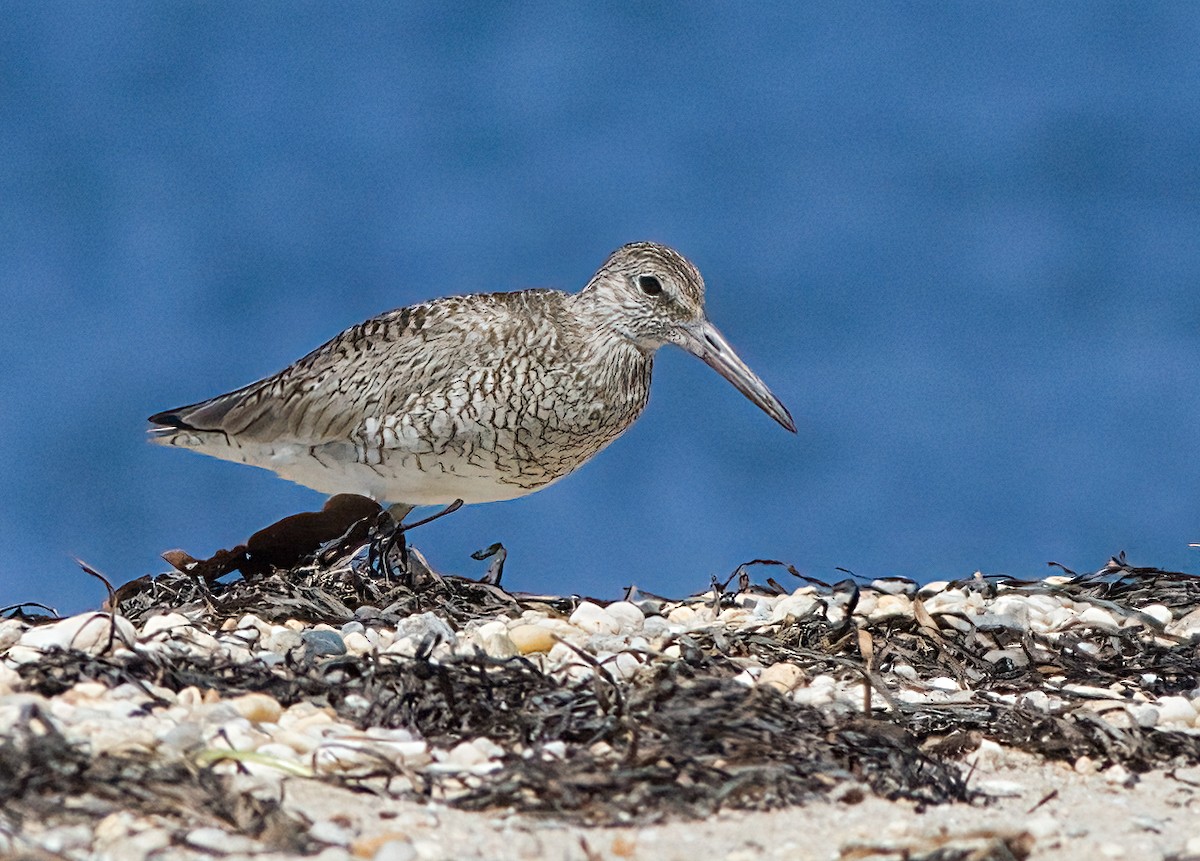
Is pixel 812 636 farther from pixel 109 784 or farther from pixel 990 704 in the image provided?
pixel 109 784

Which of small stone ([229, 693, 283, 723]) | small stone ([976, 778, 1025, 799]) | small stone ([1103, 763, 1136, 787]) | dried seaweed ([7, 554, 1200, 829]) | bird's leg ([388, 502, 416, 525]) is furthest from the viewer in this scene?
bird's leg ([388, 502, 416, 525])


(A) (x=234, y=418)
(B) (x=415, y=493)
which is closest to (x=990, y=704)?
(B) (x=415, y=493)

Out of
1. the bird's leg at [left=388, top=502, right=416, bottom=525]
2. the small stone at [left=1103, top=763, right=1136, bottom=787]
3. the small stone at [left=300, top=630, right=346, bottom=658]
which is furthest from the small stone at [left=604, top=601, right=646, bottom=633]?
the bird's leg at [left=388, top=502, right=416, bottom=525]

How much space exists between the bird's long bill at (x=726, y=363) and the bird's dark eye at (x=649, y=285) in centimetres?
29

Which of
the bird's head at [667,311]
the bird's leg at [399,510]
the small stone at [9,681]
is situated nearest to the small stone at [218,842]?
the small stone at [9,681]

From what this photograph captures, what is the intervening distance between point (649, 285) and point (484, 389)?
1248mm

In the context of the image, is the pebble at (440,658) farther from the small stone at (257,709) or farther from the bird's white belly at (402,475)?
the bird's white belly at (402,475)

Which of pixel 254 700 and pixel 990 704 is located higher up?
pixel 990 704

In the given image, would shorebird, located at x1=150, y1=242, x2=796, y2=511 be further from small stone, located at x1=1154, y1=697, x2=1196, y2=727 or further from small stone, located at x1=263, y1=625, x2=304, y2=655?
small stone, located at x1=1154, y1=697, x2=1196, y2=727

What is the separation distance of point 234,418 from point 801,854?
5977 mm

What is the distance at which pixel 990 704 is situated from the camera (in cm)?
487

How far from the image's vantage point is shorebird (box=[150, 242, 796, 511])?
7.52 metres

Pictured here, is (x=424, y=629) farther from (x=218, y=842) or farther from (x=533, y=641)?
(x=218, y=842)

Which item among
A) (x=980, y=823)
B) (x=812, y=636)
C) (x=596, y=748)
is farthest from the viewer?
(x=812, y=636)
